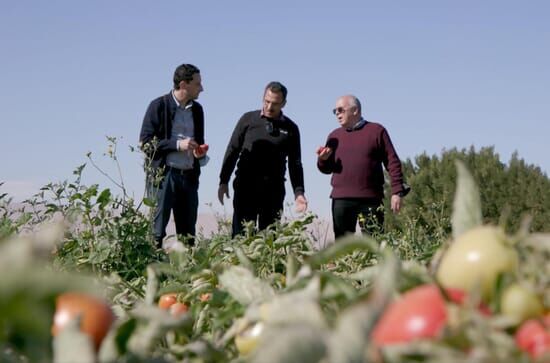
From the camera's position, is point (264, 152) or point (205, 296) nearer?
point (205, 296)

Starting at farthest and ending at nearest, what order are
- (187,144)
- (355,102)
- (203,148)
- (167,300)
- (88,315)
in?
(355,102)
(203,148)
(187,144)
(167,300)
(88,315)

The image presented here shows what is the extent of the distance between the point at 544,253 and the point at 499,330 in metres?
0.16

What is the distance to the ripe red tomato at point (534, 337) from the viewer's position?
22.3 inches

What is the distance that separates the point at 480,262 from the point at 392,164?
597cm

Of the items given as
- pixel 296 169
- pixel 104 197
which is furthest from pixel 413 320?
pixel 296 169

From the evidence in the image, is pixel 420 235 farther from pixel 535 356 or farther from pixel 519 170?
pixel 519 170

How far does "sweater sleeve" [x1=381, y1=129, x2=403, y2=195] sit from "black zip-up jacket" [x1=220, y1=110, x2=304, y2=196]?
728 millimetres

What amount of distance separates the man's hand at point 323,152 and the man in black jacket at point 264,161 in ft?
0.57

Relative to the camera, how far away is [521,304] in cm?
62

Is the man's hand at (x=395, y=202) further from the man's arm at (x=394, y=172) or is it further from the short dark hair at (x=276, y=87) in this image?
the short dark hair at (x=276, y=87)

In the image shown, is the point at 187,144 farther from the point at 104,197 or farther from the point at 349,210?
the point at 104,197

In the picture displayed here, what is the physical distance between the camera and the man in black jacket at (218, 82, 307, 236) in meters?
6.45

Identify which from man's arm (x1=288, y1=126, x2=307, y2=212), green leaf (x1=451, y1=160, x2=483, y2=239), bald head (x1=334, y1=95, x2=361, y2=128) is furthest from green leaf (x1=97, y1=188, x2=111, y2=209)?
bald head (x1=334, y1=95, x2=361, y2=128)

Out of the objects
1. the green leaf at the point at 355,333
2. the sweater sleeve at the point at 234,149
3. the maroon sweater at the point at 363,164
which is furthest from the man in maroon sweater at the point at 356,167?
the green leaf at the point at 355,333
